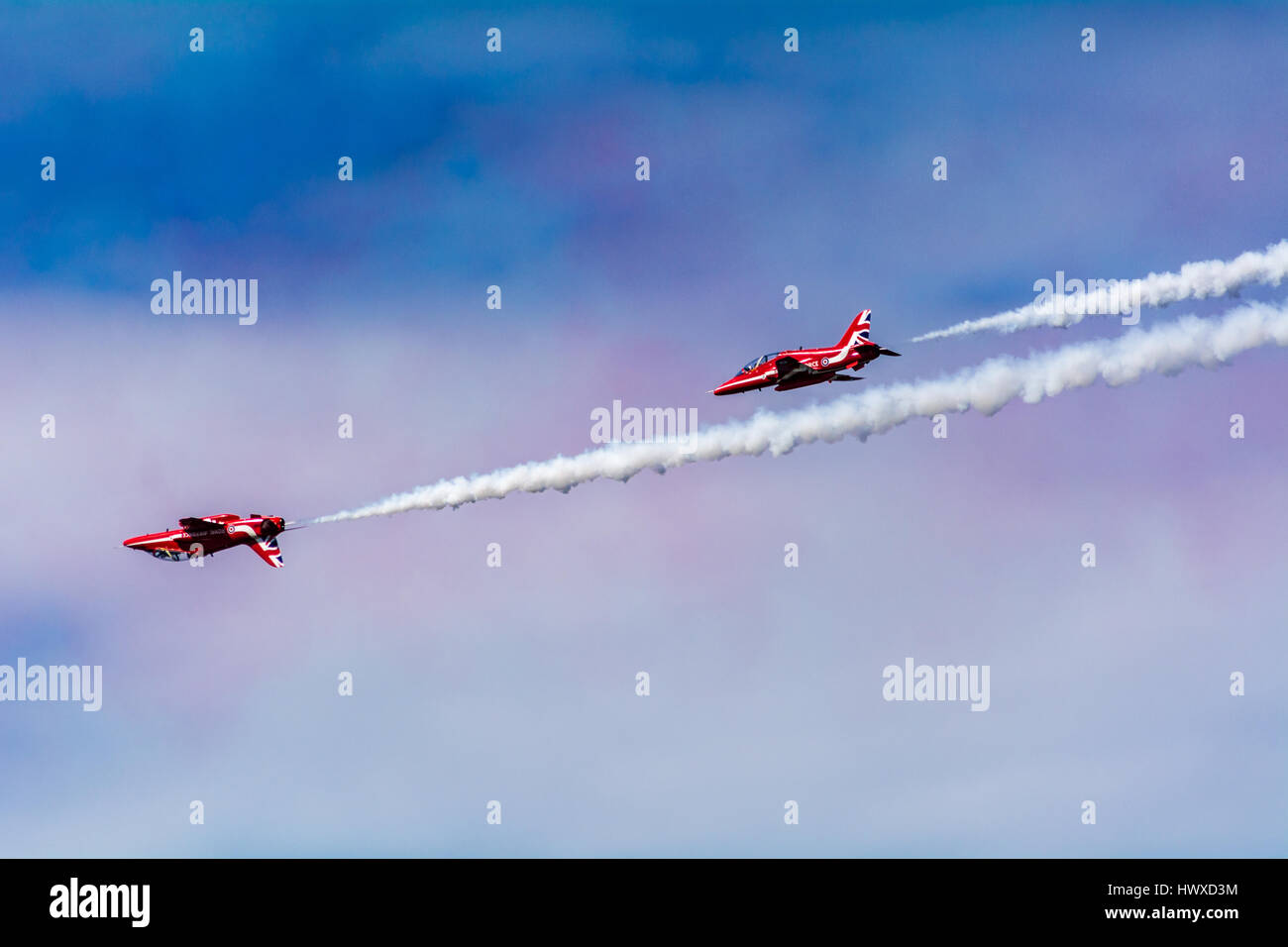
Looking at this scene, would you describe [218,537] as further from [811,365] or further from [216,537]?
[811,365]

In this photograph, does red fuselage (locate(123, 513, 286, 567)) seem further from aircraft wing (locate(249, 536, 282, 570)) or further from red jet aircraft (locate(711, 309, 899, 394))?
red jet aircraft (locate(711, 309, 899, 394))

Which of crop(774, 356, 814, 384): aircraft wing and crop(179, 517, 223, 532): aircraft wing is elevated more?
crop(774, 356, 814, 384): aircraft wing

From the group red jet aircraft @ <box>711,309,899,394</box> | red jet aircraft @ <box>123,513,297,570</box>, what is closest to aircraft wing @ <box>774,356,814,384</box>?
red jet aircraft @ <box>711,309,899,394</box>

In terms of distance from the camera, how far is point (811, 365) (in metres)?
125

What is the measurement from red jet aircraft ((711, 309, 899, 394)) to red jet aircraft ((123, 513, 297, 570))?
3453 cm

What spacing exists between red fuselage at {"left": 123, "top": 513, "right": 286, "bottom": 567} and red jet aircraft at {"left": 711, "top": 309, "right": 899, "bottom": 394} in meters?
34.6

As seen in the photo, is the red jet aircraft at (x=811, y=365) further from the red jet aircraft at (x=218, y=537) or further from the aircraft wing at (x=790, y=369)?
the red jet aircraft at (x=218, y=537)

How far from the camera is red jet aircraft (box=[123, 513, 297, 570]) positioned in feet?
417

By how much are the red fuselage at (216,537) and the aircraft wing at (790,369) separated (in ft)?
122
